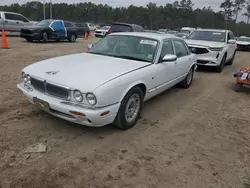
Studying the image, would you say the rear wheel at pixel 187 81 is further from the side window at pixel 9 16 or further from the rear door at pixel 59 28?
the side window at pixel 9 16

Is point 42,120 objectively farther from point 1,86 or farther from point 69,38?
point 69,38

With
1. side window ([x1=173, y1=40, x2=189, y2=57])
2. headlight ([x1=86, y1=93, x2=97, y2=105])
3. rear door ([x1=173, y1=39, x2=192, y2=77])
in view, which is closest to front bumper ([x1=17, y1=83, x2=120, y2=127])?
headlight ([x1=86, y1=93, x2=97, y2=105])

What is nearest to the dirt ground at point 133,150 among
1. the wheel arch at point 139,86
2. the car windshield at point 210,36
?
the wheel arch at point 139,86

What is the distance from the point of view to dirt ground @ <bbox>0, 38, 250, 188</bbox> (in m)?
2.69

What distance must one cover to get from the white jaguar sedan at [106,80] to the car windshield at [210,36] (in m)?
5.42

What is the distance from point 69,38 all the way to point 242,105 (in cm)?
1480

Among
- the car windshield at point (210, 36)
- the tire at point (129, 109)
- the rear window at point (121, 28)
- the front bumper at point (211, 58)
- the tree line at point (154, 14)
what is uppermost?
the tree line at point (154, 14)

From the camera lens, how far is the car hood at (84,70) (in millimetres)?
3180

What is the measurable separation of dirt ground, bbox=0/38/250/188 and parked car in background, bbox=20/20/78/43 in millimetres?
10942

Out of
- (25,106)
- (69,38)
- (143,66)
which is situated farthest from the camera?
(69,38)

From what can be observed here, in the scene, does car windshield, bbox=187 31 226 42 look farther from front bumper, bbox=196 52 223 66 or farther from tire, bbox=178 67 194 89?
tire, bbox=178 67 194 89

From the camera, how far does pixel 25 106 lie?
4.47 m

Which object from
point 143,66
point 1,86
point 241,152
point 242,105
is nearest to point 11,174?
point 143,66

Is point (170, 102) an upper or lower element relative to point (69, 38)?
lower
